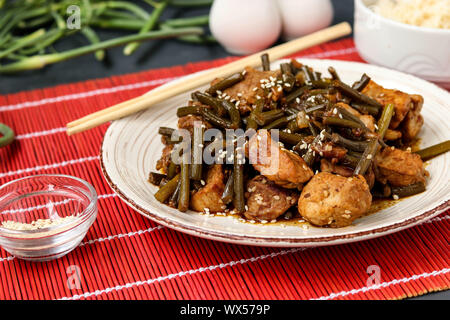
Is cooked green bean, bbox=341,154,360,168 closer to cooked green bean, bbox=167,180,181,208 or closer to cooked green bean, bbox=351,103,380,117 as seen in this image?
cooked green bean, bbox=351,103,380,117

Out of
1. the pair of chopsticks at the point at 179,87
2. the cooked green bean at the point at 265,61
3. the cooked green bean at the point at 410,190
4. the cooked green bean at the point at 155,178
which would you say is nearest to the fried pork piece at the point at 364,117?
the cooked green bean at the point at 410,190

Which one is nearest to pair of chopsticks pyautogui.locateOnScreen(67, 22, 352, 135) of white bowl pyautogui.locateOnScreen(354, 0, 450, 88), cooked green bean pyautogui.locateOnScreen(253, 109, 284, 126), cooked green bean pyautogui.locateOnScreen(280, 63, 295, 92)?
white bowl pyautogui.locateOnScreen(354, 0, 450, 88)

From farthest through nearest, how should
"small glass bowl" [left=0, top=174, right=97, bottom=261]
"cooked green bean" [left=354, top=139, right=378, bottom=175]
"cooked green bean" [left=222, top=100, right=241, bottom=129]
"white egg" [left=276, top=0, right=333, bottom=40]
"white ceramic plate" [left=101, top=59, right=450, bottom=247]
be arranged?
"white egg" [left=276, top=0, right=333, bottom=40], "cooked green bean" [left=222, top=100, right=241, bottom=129], "cooked green bean" [left=354, top=139, right=378, bottom=175], "small glass bowl" [left=0, top=174, right=97, bottom=261], "white ceramic plate" [left=101, top=59, right=450, bottom=247]

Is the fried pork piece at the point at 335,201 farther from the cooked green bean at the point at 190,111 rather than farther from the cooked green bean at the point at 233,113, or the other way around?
the cooked green bean at the point at 190,111

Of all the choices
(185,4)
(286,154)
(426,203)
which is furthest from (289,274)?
(185,4)

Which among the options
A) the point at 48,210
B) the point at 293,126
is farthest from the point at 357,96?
Result: the point at 48,210

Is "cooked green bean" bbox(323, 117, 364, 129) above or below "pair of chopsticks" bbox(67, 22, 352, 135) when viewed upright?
above

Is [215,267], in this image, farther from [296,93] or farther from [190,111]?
[296,93]
